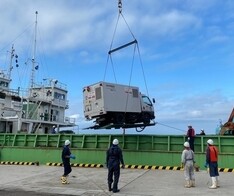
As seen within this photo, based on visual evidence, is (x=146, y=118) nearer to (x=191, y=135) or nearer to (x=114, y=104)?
(x=114, y=104)

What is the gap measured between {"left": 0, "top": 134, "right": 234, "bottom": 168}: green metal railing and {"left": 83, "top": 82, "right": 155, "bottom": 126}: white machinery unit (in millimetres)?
1466

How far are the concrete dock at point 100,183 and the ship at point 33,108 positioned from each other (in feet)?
50.9

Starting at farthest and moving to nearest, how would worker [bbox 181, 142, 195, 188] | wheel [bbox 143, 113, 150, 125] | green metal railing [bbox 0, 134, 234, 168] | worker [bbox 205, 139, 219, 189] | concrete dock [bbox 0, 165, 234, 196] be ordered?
1. wheel [bbox 143, 113, 150, 125]
2. green metal railing [bbox 0, 134, 234, 168]
3. worker [bbox 181, 142, 195, 188]
4. worker [bbox 205, 139, 219, 189]
5. concrete dock [bbox 0, 165, 234, 196]

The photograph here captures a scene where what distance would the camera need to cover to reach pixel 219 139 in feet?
59.9

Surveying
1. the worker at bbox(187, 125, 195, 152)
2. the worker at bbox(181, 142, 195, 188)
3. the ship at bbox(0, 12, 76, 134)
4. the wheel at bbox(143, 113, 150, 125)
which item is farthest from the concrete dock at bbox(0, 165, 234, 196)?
the ship at bbox(0, 12, 76, 134)

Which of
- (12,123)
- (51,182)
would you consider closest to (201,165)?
(51,182)

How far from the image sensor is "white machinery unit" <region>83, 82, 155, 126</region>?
18000 millimetres

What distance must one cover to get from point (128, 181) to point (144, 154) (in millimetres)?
4816

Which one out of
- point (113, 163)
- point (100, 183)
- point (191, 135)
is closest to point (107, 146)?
point (191, 135)

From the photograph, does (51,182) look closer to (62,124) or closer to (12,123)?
(12,123)

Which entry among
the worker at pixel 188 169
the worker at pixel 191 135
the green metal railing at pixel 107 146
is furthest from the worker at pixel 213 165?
the worker at pixel 191 135

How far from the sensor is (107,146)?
20703mm

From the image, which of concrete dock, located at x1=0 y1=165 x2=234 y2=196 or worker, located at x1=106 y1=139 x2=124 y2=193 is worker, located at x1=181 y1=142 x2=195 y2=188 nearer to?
concrete dock, located at x1=0 y1=165 x2=234 y2=196

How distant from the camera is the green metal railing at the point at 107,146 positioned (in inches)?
721
